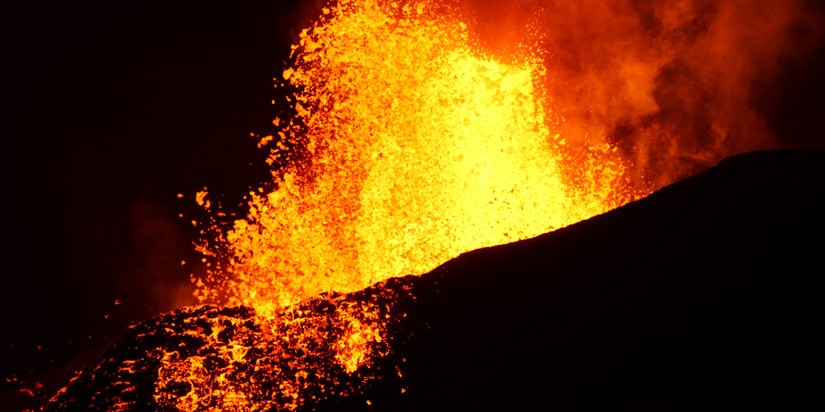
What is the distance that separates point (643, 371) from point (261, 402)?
318cm

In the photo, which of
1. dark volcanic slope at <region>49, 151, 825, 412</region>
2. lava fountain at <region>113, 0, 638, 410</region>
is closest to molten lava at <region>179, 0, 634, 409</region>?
lava fountain at <region>113, 0, 638, 410</region>

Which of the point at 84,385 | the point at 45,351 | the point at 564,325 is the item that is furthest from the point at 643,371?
A: the point at 45,351

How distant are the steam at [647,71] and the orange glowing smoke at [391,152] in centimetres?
56

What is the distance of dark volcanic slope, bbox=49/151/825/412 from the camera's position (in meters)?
3.82

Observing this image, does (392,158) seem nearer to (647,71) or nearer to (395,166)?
(395,166)

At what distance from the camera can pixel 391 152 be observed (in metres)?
13.0

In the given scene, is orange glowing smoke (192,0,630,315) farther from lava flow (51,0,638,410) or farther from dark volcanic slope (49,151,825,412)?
dark volcanic slope (49,151,825,412)

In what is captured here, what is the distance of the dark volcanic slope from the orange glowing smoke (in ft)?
22.3

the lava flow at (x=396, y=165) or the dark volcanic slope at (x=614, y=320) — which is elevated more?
the lava flow at (x=396, y=165)

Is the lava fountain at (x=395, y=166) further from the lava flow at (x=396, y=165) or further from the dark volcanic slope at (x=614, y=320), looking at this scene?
the dark volcanic slope at (x=614, y=320)

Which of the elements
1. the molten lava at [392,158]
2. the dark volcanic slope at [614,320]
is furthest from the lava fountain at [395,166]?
the dark volcanic slope at [614,320]

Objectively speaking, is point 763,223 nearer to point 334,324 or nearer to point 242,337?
point 334,324

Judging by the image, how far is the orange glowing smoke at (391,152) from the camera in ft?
40.4

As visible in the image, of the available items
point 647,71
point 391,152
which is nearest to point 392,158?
point 391,152
